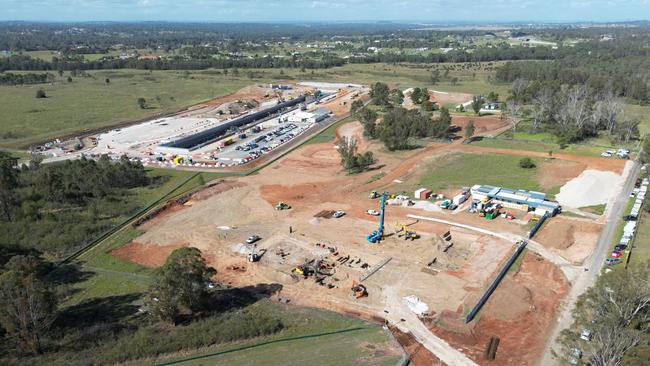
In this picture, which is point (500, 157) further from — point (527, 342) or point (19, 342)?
Result: point (19, 342)

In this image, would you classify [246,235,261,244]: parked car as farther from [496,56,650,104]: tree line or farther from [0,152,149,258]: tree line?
[496,56,650,104]: tree line

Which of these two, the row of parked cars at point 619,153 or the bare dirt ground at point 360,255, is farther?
the row of parked cars at point 619,153

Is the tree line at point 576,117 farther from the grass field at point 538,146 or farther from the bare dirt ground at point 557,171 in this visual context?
the bare dirt ground at point 557,171

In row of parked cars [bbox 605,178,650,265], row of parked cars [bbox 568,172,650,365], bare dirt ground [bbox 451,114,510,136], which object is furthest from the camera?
bare dirt ground [bbox 451,114,510,136]

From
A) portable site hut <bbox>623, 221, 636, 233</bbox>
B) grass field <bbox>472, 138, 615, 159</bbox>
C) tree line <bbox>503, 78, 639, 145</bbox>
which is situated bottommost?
portable site hut <bbox>623, 221, 636, 233</bbox>

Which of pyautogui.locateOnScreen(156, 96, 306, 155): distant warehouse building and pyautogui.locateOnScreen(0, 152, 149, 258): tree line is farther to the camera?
pyautogui.locateOnScreen(156, 96, 306, 155): distant warehouse building

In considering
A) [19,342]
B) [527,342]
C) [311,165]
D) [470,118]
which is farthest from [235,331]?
[470,118]

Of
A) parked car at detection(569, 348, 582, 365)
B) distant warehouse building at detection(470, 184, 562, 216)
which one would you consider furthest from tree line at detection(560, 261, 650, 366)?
distant warehouse building at detection(470, 184, 562, 216)

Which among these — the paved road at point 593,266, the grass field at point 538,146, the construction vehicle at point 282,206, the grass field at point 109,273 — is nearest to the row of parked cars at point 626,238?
the paved road at point 593,266
